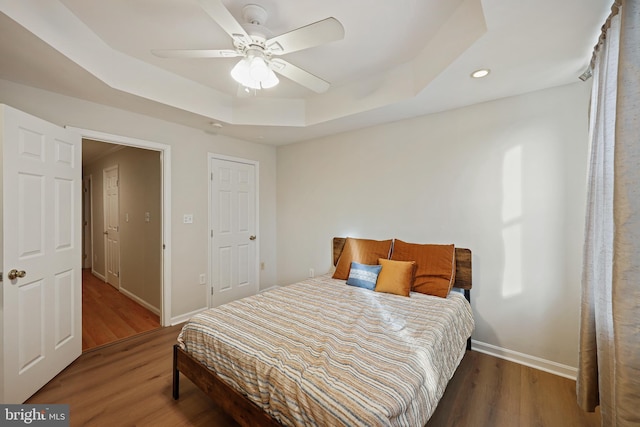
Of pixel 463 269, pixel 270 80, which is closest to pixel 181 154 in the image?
pixel 270 80

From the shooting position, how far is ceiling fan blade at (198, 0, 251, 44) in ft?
3.97

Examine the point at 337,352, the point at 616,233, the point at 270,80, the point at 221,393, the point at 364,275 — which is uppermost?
the point at 270,80

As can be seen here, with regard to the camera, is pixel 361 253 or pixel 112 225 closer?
pixel 361 253

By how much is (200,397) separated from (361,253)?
6.39 feet

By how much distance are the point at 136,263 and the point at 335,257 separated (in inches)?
114

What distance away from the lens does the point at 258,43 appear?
156 cm

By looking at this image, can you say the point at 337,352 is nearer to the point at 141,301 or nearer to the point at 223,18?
the point at 223,18

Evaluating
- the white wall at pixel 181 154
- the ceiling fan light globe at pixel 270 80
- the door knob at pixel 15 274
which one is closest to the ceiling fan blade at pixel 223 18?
the ceiling fan light globe at pixel 270 80

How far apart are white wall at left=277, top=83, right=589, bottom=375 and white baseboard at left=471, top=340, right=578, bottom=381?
0.7 inches

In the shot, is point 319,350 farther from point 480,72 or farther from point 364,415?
point 480,72

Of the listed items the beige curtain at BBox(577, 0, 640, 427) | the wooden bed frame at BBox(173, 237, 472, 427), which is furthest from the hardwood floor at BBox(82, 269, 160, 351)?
the beige curtain at BBox(577, 0, 640, 427)

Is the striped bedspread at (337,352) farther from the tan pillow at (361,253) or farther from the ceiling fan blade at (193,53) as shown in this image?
the ceiling fan blade at (193,53)

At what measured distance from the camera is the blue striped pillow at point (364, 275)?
2.59m

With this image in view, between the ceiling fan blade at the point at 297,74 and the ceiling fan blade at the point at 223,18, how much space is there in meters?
0.23
